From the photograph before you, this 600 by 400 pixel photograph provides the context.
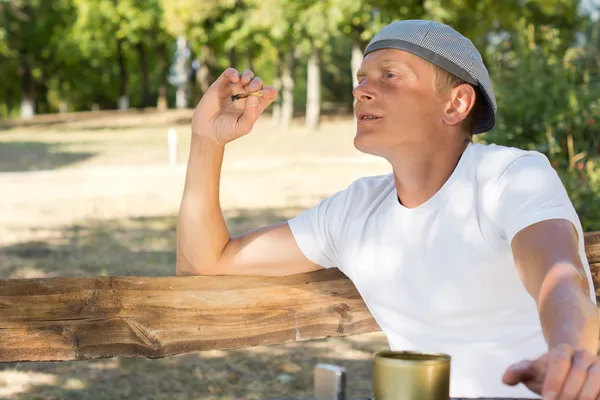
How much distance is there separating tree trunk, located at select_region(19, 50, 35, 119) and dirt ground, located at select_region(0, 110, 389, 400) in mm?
15561

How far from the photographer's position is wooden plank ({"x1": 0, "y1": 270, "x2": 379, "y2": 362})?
2465mm

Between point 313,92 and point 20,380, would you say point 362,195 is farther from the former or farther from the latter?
point 313,92

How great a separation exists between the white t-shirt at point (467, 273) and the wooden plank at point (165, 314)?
0.92ft

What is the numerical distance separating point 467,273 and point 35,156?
72.5 feet

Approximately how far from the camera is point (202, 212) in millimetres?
2797

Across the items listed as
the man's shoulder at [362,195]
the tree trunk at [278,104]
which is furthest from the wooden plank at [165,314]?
the tree trunk at [278,104]

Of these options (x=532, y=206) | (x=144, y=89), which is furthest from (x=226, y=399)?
(x=144, y=89)

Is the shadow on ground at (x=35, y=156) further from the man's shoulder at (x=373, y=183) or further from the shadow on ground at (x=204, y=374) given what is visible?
the man's shoulder at (x=373, y=183)

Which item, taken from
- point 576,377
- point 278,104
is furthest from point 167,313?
point 278,104

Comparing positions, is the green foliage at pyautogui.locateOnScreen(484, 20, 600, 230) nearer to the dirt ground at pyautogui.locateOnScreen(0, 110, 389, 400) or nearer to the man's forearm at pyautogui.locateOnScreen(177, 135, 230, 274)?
the dirt ground at pyautogui.locateOnScreen(0, 110, 389, 400)

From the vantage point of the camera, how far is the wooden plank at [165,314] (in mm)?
2465

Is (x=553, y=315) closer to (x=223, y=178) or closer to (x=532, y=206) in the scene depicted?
(x=532, y=206)

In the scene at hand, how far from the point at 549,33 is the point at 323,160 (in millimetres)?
12354

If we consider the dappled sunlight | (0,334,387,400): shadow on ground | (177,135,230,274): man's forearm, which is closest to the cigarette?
(177,135,230,274): man's forearm
